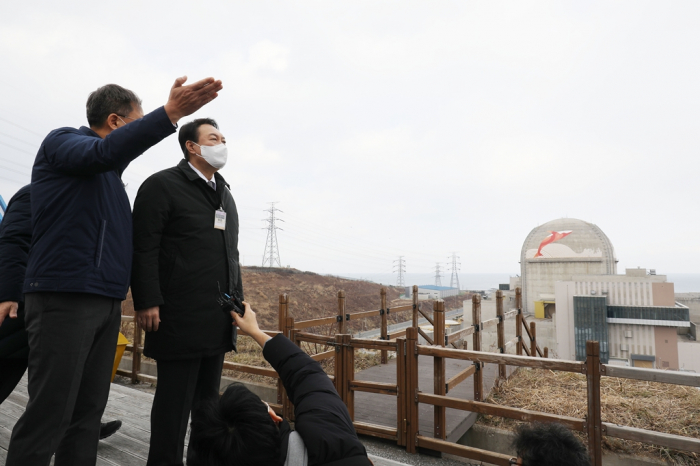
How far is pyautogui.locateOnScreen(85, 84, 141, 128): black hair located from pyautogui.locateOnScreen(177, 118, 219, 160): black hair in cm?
38

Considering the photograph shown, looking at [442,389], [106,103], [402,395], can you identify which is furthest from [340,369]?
[106,103]

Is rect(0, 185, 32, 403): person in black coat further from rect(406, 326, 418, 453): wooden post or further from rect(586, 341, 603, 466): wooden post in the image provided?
rect(586, 341, 603, 466): wooden post

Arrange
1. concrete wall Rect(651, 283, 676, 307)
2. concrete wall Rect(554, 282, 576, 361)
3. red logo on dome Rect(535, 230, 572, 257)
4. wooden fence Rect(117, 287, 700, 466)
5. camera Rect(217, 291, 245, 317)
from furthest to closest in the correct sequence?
red logo on dome Rect(535, 230, 572, 257)
concrete wall Rect(554, 282, 576, 361)
concrete wall Rect(651, 283, 676, 307)
wooden fence Rect(117, 287, 700, 466)
camera Rect(217, 291, 245, 317)

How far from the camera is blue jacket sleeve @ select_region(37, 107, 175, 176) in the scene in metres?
1.32

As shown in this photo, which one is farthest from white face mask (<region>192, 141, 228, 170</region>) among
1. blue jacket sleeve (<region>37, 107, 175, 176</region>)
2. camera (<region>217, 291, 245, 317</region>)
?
camera (<region>217, 291, 245, 317</region>)

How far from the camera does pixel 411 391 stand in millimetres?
3418

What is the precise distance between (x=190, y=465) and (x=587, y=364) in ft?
8.54

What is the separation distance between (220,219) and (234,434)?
1.15 metres

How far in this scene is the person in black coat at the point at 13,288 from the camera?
1.63 meters

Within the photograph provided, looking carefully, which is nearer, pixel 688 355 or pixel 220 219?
pixel 220 219

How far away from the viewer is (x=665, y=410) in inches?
181

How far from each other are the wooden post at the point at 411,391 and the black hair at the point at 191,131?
7.31ft

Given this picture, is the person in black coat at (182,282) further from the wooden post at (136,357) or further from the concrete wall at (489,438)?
the wooden post at (136,357)

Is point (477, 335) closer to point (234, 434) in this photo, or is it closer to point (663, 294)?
point (234, 434)
